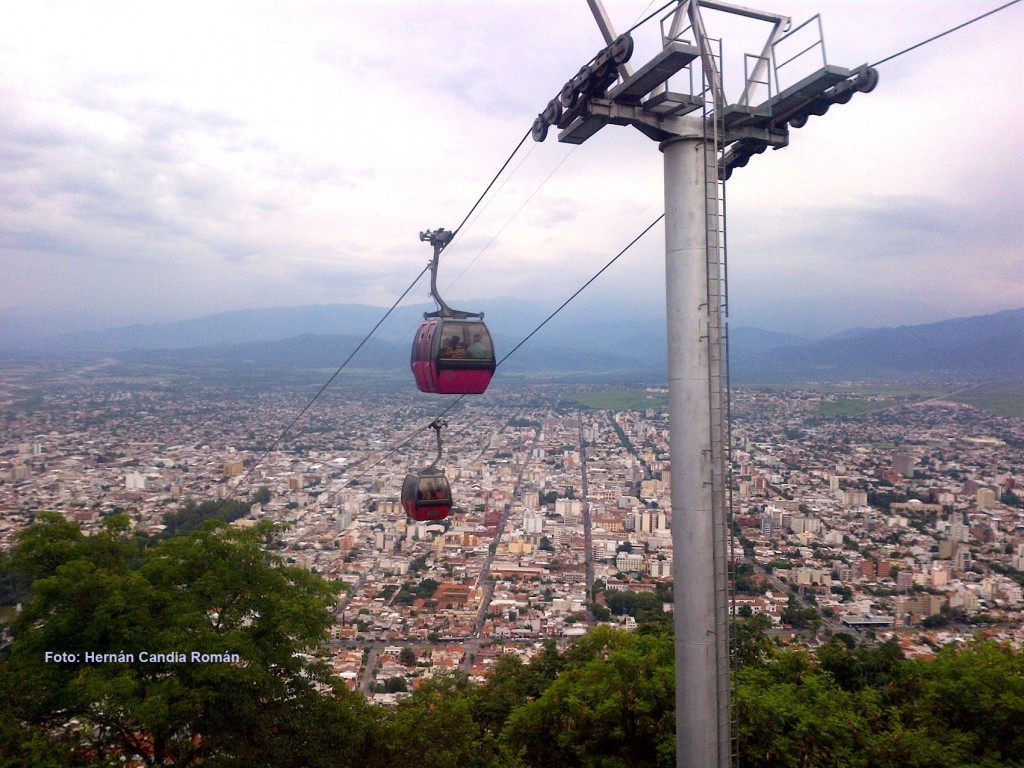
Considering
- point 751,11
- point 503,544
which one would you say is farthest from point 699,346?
point 503,544

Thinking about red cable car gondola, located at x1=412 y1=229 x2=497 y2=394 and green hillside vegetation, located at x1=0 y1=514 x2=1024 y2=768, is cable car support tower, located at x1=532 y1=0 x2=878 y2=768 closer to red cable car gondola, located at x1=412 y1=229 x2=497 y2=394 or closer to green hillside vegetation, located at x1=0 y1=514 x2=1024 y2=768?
green hillside vegetation, located at x1=0 y1=514 x2=1024 y2=768

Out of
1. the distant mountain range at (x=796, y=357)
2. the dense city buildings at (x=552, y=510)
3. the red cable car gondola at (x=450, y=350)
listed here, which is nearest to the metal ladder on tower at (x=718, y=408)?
the red cable car gondola at (x=450, y=350)

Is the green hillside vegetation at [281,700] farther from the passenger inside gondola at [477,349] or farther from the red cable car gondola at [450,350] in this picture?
the passenger inside gondola at [477,349]

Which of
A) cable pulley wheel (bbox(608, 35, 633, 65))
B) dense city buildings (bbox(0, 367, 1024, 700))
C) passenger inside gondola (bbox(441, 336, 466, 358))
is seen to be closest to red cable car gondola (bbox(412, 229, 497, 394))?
passenger inside gondola (bbox(441, 336, 466, 358))

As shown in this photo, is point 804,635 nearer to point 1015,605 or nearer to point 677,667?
point 1015,605

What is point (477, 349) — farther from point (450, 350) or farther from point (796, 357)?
point (796, 357)

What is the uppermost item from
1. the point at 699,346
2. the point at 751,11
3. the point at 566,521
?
the point at 751,11
